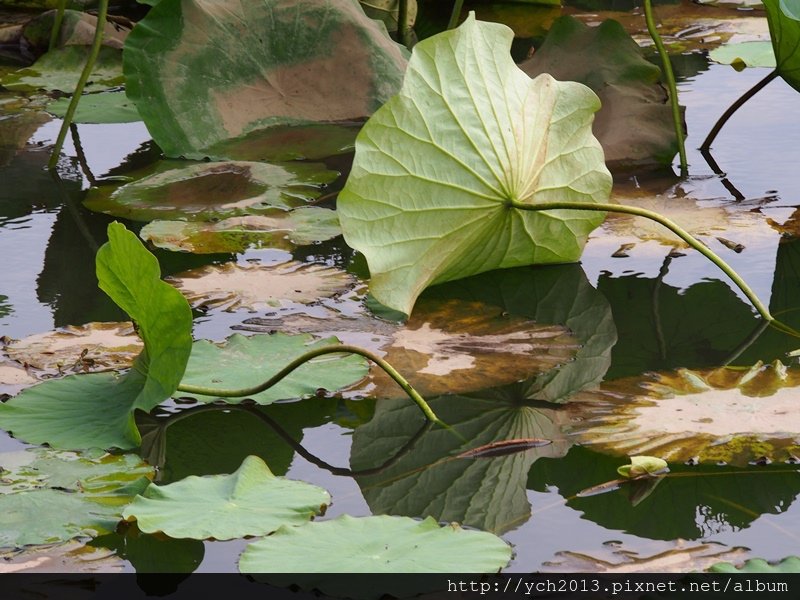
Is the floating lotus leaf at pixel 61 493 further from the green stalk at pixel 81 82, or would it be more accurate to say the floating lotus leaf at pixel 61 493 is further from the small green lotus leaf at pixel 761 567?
the green stalk at pixel 81 82

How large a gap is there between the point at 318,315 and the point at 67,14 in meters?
2.20

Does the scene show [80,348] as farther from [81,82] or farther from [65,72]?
[65,72]

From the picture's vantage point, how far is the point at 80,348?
1445 mm

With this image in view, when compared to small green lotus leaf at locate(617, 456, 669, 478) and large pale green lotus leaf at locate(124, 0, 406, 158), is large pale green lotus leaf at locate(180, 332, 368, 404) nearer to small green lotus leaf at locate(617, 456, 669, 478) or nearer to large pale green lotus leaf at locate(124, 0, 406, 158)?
small green lotus leaf at locate(617, 456, 669, 478)

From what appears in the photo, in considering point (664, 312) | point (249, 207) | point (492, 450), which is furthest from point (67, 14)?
point (492, 450)

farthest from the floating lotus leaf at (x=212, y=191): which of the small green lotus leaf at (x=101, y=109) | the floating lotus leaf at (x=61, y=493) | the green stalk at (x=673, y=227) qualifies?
the floating lotus leaf at (x=61, y=493)

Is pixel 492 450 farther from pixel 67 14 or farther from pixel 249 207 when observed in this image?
pixel 67 14

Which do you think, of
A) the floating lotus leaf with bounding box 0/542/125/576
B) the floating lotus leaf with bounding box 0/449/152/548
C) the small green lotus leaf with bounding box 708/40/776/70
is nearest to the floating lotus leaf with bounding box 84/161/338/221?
the floating lotus leaf with bounding box 0/449/152/548

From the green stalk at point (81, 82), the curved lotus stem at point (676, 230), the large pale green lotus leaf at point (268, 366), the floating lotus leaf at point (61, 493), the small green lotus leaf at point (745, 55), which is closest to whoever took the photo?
the floating lotus leaf at point (61, 493)

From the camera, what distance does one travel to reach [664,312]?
5.14ft

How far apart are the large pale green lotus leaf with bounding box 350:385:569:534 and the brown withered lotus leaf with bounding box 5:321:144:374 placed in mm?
352

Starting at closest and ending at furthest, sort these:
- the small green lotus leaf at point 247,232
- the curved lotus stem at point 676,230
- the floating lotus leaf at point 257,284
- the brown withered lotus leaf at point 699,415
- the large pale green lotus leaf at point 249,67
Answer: the brown withered lotus leaf at point 699,415 → the curved lotus stem at point 676,230 → the floating lotus leaf at point 257,284 → the small green lotus leaf at point 247,232 → the large pale green lotus leaf at point 249,67

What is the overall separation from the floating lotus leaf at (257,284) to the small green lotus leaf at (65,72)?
1487 mm

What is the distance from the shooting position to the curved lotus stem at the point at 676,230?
4.94 ft
